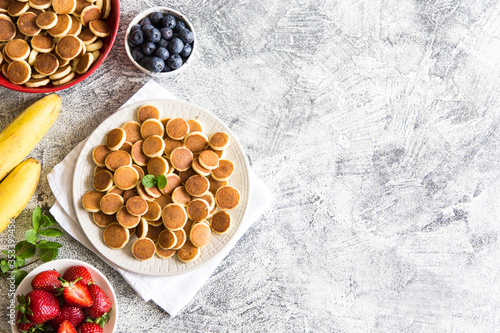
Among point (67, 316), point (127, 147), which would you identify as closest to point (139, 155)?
point (127, 147)

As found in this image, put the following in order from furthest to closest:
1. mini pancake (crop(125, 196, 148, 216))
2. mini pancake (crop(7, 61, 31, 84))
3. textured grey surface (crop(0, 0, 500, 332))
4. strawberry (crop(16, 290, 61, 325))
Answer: textured grey surface (crop(0, 0, 500, 332)) < mini pancake (crop(125, 196, 148, 216)) < mini pancake (crop(7, 61, 31, 84)) < strawberry (crop(16, 290, 61, 325))

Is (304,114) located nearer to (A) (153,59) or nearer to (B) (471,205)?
(A) (153,59)

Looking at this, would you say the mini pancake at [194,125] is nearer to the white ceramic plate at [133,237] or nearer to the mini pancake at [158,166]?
the white ceramic plate at [133,237]

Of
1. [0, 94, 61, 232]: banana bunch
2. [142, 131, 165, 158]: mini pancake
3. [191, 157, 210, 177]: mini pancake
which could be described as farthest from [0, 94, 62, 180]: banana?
[191, 157, 210, 177]: mini pancake

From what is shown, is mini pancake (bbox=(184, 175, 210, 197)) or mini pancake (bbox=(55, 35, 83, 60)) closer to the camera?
mini pancake (bbox=(55, 35, 83, 60))

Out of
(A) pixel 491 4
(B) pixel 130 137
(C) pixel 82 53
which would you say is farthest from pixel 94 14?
(A) pixel 491 4

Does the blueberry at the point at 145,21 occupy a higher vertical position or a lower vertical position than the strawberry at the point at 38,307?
higher

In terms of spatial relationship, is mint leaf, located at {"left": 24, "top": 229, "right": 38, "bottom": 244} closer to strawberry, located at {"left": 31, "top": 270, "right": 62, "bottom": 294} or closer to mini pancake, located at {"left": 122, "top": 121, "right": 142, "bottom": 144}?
strawberry, located at {"left": 31, "top": 270, "right": 62, "bottom": 294}

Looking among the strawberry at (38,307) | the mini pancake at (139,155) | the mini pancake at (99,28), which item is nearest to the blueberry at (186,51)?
the mini pancake at (99,28)

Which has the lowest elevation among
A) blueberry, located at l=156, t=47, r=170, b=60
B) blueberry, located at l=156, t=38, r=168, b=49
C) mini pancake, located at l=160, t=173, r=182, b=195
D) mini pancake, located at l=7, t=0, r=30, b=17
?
mini pancake, located at l=160, t=173, r=182, b=195
